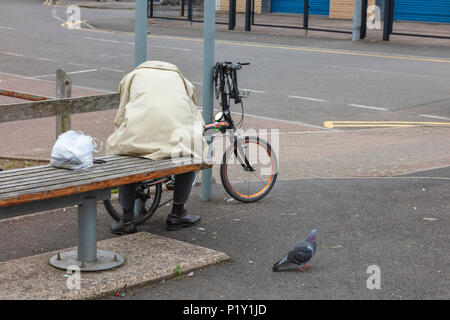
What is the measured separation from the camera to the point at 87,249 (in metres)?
5.59

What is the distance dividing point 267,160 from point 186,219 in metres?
1.19

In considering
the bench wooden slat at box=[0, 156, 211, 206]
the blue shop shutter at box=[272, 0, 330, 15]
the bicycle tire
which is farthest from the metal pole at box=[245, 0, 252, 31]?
the bench wooden slat at box=[0, 156, 211, 206]

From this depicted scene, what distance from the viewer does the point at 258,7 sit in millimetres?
36625

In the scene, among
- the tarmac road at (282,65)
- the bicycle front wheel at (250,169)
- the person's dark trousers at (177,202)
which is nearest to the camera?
the person's dark trousers at (177,202)

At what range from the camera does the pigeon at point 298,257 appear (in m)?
5.50

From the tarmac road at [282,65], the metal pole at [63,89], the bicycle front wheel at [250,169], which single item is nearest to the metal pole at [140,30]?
the bicycle front wheel at [250,169]

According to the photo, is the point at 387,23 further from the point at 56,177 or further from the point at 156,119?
the point at 56,177

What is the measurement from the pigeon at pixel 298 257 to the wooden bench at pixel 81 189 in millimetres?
1055

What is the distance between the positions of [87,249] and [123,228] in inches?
36.9

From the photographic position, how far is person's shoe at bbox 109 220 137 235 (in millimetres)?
6508

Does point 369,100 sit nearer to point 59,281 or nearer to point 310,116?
point 310,116

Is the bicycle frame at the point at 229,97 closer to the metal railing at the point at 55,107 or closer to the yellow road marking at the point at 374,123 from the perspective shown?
the metal railing at the point at 55,107

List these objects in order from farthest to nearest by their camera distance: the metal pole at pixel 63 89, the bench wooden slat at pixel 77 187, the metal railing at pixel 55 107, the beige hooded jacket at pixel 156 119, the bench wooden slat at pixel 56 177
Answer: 1. the metal pole at pixel 63 89
2. the metal railing at pixel 55 107
3. the beige hooded jacket at pixel 156 119
4. the bench wooden slat at pixel 56 177
5. the bench wooden slat at pixel 77 187

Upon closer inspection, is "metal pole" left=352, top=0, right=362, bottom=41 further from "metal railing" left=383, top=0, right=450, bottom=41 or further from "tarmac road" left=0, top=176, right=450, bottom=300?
"tarmac road" left=0, top=176, right=450, bottom=300
